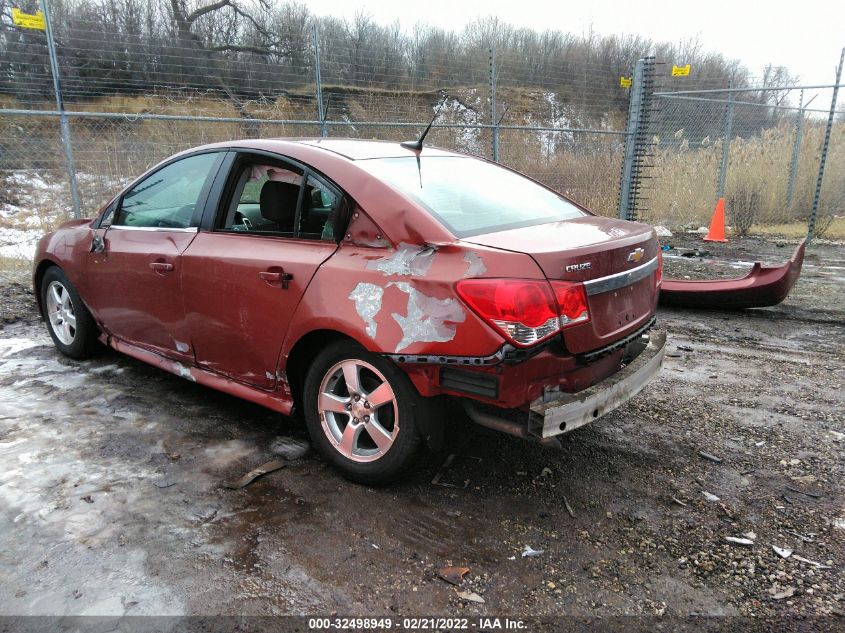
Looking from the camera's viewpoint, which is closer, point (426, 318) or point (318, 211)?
point (426, 318)

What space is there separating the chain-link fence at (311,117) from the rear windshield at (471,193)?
18.9 feet

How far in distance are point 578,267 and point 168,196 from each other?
2658mm

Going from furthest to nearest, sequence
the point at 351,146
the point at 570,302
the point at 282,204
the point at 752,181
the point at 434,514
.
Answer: the point at 752,181, the point at 351,146, the point at 282,204, the point at 434,514, the point at 570,302

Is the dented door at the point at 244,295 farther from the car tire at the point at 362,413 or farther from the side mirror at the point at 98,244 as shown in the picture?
the side mirror at the point at 98,244

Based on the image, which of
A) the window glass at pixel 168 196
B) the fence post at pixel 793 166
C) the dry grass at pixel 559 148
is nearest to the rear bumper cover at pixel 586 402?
the window glass at pixel 168 196

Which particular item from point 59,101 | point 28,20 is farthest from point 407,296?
point 28,20

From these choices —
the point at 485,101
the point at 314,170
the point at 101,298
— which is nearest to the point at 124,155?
the point at 101,298

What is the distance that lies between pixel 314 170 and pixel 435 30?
17556 millimetres

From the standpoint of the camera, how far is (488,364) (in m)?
2.31

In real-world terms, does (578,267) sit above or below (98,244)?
above

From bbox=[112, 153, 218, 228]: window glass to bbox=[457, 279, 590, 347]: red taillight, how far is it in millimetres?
1990

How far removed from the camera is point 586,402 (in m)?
2.46

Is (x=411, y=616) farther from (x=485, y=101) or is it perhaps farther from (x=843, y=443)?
(x=485, y=101)

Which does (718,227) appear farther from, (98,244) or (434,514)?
(98,244)
